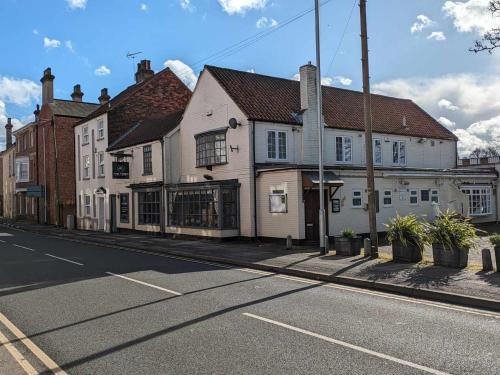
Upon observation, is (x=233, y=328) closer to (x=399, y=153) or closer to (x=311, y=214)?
(x=311, y=214)

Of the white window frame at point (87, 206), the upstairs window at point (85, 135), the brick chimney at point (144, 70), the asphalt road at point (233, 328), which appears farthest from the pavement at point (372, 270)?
the brick chimney at point (144, 70)

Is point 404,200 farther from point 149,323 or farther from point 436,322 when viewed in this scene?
point 149,323

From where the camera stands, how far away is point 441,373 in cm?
547

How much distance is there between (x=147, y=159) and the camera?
2914 centimetres

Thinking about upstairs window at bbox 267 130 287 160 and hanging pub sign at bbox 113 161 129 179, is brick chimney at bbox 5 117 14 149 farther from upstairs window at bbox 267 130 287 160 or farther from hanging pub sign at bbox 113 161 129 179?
upstairs window at bbox 267 130 287 160

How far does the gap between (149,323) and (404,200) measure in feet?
64.6

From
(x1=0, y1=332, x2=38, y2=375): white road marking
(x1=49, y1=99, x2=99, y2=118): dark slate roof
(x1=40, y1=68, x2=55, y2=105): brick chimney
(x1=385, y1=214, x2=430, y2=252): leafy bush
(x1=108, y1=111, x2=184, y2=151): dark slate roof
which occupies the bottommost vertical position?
(x1=0, y1=332, x2=38, y2=375): white road marking

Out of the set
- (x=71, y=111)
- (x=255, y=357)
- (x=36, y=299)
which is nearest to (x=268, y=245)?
(x=36, y=299)

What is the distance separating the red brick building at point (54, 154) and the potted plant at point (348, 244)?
2738cm

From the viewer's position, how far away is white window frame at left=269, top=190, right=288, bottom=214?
20.7 meters

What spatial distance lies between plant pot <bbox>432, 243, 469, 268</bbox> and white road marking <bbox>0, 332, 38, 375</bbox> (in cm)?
1031


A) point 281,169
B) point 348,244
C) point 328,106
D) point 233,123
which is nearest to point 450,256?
point 348,244

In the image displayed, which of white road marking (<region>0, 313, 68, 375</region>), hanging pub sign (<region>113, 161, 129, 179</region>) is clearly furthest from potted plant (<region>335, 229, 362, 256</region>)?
hanging pub sign (<region>113, 161, 129, 179</region>)

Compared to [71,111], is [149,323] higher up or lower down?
lower down
